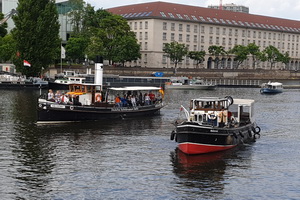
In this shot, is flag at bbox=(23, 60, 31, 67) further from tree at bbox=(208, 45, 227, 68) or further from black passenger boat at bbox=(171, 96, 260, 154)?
tree at bbox=(208, 45, 227, 68)

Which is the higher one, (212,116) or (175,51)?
(175,51)

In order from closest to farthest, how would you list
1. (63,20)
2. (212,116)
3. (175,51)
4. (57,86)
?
1. (212,116)
2. (57,86)
3. (63,20)
4. (175,51)

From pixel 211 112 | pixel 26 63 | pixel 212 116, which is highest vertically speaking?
pixel 26 63

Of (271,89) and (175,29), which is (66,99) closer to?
(271,89)

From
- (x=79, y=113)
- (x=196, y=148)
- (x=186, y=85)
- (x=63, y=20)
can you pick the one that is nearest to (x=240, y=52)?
(x=186, y=85)

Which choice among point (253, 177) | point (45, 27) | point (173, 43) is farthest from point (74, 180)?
point (173, 43)

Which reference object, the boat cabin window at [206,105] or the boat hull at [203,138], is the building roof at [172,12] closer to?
the boat cabin window at [206,105]

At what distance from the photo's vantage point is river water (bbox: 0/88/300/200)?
29.4m

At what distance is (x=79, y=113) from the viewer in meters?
55.2

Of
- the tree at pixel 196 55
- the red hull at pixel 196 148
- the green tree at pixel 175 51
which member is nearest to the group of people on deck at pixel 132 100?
the red hull at pixel 196 148

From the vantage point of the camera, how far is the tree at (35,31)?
107438 millimetres

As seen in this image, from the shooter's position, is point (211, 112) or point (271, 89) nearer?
point (211, 112)

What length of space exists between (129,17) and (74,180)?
15471 centimetres

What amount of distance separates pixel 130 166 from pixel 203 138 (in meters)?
6.67
